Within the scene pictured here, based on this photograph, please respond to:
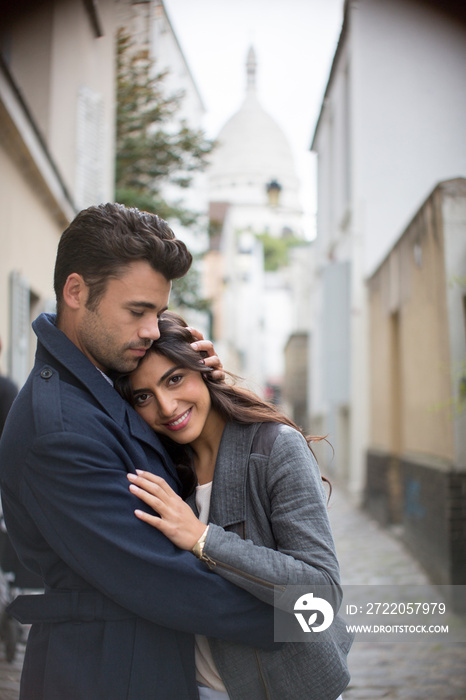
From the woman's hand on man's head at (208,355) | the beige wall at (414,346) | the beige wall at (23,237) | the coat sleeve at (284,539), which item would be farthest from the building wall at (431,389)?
the coat sleeve at (284,539)

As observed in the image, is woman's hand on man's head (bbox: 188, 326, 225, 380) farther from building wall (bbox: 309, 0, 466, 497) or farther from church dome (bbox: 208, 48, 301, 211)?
church dome (bbox: 208, 48, 301, 211)

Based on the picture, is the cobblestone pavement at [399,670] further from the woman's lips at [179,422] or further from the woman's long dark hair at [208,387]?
the woman's lips at [179,422]

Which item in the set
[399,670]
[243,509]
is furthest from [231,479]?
[399,670]

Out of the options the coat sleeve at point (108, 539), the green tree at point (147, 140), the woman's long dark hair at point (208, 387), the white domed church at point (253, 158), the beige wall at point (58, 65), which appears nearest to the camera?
the coat sleeve at point (108, 539)

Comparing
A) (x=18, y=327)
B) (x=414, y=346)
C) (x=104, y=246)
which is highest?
(x=414, y=346)

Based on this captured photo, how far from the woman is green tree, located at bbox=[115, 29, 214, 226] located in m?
11.3

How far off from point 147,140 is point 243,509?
12796 millimetres

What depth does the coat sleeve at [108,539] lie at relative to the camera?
5.77 feet

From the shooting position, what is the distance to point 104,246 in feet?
6.48

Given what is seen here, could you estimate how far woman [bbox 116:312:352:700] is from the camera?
188 centimetres

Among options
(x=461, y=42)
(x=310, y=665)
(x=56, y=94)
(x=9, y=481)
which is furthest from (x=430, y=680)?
(x=461, y=42)

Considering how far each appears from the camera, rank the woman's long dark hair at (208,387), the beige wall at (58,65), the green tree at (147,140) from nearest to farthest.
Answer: the woman's long dark hair at (208,387)
the beige wall at (58,65)
the green tree at (147,140)

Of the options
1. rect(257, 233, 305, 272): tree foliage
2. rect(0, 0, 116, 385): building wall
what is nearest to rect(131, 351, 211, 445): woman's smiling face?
rect(0, 0, 116, 385): building wall

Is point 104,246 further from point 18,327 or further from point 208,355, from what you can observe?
point 18,327
